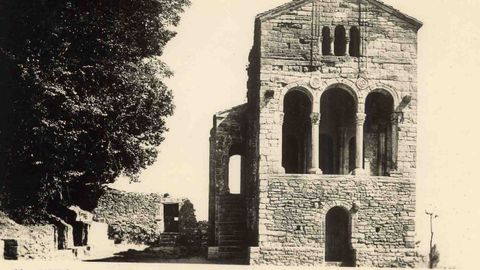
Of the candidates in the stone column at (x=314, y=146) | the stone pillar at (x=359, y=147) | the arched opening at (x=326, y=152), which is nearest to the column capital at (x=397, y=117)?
the stone pillar at (x=359, y=147)

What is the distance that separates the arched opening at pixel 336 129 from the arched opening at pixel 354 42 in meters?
2.83

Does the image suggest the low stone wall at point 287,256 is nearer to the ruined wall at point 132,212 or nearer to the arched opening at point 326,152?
the arched opening at point 326,152

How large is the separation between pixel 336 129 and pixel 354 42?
15.8 ft

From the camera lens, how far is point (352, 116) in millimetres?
32281

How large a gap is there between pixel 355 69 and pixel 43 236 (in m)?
14.3

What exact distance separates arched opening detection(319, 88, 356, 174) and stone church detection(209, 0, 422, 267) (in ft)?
6.58

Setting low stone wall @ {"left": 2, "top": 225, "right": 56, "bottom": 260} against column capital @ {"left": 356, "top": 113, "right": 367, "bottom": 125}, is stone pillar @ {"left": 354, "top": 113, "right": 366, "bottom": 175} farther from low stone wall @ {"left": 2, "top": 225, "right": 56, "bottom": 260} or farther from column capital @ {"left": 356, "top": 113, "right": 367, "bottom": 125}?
low stone wall @ {"left": 2, "top": 225, "right": 56, "bottom": 260}

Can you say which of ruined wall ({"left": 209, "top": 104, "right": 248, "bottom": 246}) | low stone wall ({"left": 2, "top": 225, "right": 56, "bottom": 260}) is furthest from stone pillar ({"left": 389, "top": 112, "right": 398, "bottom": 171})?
low stone wall ({"left": 2, "top": 225, "right": 56, "bottom": 260})

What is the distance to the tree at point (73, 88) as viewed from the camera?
2919 cm

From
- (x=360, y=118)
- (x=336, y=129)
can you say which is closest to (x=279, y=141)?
(x=360, y=118)

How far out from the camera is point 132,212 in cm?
4284

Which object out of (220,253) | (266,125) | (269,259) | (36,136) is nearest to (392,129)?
(266,125)

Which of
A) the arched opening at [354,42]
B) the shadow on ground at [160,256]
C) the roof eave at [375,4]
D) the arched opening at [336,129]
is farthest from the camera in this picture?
the arched opening at [336,129]

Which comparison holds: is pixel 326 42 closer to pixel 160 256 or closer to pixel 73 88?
pixel 73 88
